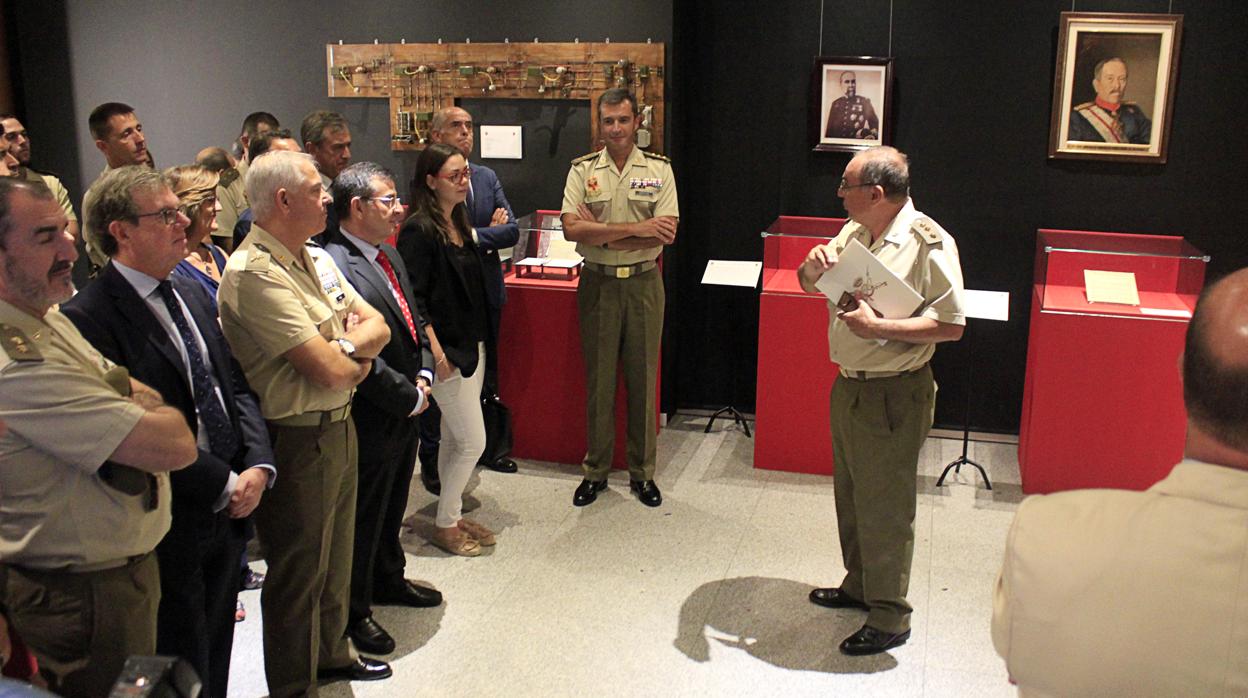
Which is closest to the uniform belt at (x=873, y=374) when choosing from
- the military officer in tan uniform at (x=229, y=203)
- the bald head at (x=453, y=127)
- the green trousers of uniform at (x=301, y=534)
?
the green trousers of uniform at (x=301, y=534)

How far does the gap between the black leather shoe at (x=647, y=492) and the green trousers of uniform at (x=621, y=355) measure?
3cm

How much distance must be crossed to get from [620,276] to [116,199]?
256cm

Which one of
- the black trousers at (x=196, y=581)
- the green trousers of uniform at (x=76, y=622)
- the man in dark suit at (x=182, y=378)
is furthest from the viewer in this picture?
the black trousers at (x=196, y=581)

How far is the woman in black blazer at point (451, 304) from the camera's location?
4.02 metres

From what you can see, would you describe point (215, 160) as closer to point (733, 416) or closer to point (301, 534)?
point (301, 534)

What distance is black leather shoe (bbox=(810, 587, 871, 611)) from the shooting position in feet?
13.0

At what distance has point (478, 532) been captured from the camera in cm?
446

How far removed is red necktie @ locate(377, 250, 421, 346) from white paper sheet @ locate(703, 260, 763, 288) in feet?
6.59

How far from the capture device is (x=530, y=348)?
208 inches

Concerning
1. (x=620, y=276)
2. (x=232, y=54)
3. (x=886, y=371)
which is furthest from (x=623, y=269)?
(x=232, y=54)

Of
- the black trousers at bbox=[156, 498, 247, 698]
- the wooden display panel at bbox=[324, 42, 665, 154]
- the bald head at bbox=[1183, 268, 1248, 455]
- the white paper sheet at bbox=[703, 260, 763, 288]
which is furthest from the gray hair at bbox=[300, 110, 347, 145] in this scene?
the bald head at bbox=[1183, 268, 1248, 455]

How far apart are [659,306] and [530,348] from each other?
2.41ft

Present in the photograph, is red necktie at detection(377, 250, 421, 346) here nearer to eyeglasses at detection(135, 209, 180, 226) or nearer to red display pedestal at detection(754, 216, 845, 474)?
eyeglasses at detection(135, 209, 180, 226)

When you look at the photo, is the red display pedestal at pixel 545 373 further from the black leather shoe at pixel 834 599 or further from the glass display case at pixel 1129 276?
the glass display case at pixel 1129 276
